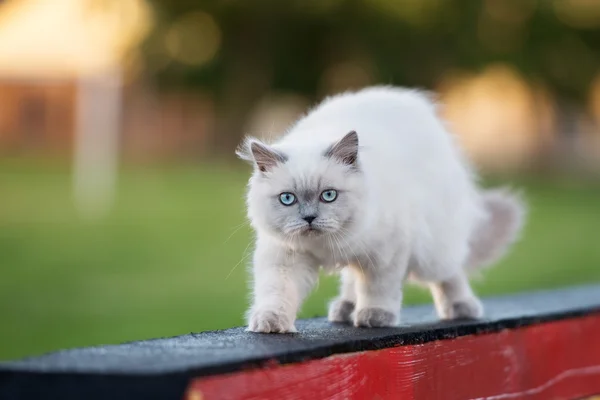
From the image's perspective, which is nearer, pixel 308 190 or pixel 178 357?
pixel 178 357

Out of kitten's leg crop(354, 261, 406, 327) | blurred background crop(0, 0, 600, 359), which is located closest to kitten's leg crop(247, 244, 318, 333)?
kitten's leg crop(354, 261, 406, 327)

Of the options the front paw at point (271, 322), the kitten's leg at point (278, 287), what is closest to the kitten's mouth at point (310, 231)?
the kitten's leg at point (278, 287)

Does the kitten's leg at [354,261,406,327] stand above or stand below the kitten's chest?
below

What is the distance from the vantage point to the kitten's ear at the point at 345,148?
2867 millimetres

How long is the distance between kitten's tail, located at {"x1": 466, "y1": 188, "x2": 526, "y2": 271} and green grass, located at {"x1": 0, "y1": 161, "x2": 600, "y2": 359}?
1.57 metres

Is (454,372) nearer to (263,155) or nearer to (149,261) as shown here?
(263,155)

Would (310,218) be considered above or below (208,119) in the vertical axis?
below

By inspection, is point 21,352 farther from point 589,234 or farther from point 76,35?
point 76,35

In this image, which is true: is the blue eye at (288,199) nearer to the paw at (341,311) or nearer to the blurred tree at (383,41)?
the paw at (341,311)

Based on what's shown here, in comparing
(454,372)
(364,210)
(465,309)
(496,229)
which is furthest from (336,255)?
(496,229)

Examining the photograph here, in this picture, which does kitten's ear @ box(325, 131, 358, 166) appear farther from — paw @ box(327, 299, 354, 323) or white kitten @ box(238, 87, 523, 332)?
paw @ box(327, 299, 354, 323)

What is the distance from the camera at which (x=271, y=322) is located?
9.37 ft

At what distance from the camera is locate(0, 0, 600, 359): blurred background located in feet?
32.3

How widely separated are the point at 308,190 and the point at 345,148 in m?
0.17
